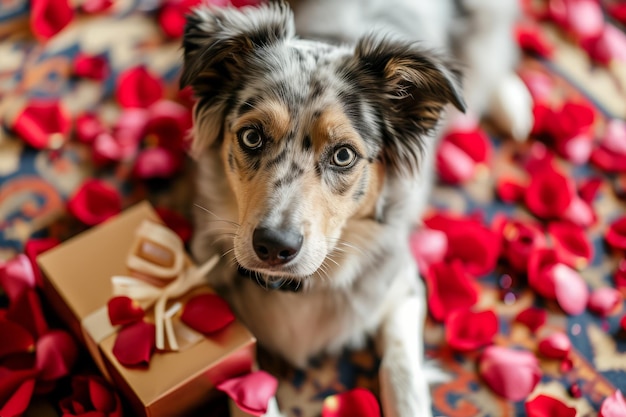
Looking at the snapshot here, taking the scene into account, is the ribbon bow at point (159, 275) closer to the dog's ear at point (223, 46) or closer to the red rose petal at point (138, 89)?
the dog's ear at point (223, 46)

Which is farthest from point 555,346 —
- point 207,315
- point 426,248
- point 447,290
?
point 207,315

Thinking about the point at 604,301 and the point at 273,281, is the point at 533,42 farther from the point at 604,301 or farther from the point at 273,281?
the point at 273,281

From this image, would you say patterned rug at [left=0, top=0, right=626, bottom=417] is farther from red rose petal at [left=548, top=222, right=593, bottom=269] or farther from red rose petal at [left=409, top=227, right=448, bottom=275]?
red rose petal at [left=409, top=227, right=448, bottom=275]

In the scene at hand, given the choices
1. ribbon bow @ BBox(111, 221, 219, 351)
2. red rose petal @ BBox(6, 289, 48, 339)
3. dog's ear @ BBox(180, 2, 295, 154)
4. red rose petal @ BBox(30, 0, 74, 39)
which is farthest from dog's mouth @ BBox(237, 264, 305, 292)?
red rose petal @ BBox(30, 0, 74, 39)

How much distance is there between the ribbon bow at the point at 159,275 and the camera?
196 cm

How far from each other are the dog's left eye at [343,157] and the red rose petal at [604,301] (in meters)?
1.28

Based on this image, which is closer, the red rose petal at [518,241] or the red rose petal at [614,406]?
the red rose petal at [614,406]

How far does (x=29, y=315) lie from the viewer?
2229 millimetres

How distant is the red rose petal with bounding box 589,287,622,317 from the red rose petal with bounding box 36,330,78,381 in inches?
79.4

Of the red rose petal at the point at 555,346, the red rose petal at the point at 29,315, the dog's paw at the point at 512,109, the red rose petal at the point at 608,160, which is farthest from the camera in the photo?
the dog's paw at the point at 512,109

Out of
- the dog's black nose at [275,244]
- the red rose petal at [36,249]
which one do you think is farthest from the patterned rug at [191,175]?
the dog's black nose at [275,244]

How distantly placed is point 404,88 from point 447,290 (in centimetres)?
94

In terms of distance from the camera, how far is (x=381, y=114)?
1964mm

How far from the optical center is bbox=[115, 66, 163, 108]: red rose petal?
117 inches
